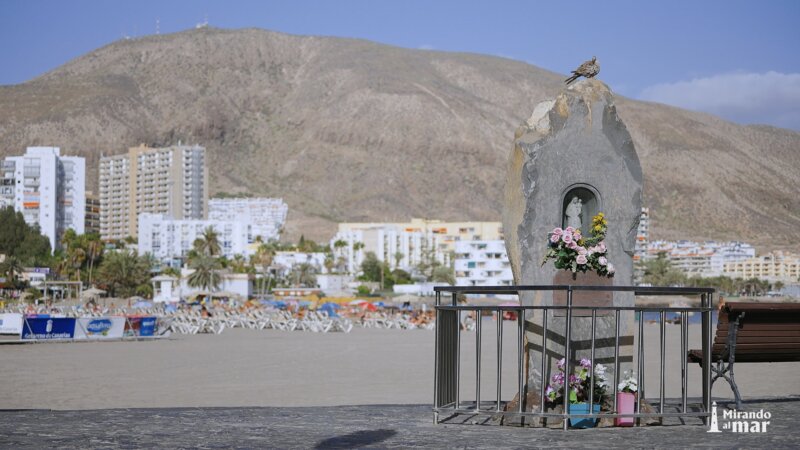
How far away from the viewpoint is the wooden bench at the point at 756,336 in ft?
35.4

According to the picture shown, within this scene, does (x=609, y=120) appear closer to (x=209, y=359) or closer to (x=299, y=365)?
(x=299, y=365)

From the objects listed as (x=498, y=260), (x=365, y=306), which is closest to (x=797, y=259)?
(x=498, y=260)

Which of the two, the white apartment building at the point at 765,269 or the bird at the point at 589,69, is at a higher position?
the bird at the point at 589,69

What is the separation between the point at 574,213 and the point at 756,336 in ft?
7.09

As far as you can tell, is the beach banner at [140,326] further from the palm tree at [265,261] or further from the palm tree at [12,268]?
the palm tree at [265,261]

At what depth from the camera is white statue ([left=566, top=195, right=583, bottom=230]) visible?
Result: 35.8 feet

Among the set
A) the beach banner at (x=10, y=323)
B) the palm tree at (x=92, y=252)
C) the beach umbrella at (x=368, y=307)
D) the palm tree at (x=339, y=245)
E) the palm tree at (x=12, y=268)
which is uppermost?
the palm tree at (x=339, y=245)

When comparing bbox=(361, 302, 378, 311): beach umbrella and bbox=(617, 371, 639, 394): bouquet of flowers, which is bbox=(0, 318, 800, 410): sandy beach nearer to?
bbox=(617, 371, 639, 394): bouquet of flowers

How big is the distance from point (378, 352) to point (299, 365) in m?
7.18

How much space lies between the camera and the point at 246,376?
2173cm

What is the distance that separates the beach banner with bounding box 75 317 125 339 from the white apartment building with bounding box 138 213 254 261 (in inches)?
4800

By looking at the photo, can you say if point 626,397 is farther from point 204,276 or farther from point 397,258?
point 397,258

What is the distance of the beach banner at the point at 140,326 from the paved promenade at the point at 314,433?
29276 mm

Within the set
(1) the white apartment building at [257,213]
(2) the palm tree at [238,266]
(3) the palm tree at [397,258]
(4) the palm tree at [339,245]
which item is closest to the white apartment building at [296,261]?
(2) the palm tree at [238,266]
